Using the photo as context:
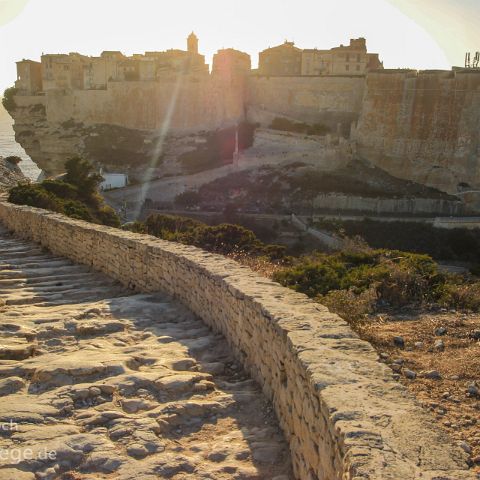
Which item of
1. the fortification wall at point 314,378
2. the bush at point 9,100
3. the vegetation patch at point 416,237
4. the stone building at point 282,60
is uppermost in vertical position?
the stone building at point 282,60

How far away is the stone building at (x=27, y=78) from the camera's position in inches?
1850

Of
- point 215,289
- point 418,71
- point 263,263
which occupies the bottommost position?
point 263,263

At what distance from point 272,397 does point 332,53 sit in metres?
41.5

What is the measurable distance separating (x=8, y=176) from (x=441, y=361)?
19.6m

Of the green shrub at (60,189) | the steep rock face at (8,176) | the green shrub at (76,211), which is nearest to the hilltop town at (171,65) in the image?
the steep rock face at (8,176)

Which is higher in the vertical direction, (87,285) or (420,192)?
(87,285)

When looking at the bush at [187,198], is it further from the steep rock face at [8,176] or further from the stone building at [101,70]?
the stone building at [101,70]

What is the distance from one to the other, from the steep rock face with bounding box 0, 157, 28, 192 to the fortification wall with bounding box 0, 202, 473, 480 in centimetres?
1468

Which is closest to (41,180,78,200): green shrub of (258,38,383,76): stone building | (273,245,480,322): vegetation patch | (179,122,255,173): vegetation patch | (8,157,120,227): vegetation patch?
(8,157,120,227): vegetation patch

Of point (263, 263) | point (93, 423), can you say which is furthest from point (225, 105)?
point (93, 423)

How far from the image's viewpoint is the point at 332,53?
42312 millimetres

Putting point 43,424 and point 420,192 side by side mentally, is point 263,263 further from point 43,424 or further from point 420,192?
point 420,192

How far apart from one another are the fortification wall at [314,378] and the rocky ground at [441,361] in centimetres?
62

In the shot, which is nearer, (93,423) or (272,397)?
(93,423)
